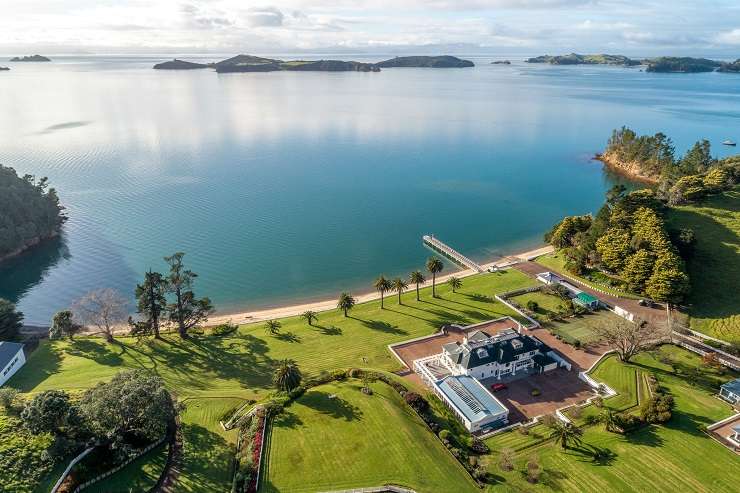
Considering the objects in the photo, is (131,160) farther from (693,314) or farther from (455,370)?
(693,314)

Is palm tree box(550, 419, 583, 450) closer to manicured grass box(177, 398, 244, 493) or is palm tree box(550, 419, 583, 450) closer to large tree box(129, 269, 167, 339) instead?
manicured grass box(177, 398, 244, 493)

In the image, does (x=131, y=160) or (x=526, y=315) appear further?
(x=131, y=160)

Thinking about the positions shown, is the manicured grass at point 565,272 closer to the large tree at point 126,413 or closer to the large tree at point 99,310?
the large tree at point 126,413

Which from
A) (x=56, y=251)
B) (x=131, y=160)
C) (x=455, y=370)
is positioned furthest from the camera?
(x=131, y=160)

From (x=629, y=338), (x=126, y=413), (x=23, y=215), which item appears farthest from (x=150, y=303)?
(x=629, y=338)

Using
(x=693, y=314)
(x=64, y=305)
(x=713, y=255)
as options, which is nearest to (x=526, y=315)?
(x=693, y=314)

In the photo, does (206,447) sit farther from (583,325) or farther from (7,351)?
(583,325)

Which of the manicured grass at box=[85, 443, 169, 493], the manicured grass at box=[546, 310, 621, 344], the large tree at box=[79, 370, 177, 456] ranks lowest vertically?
the manicured grass at box=[85, 443, 169, 493]

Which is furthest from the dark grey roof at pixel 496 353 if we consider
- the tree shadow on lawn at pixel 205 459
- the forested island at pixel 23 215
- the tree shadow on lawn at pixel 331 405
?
the forested island at pixel 23 215

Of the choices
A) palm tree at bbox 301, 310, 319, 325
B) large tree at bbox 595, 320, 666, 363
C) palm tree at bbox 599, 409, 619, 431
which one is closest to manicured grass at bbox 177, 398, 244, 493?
palm tree at bbox 301, 310, 319, 325
